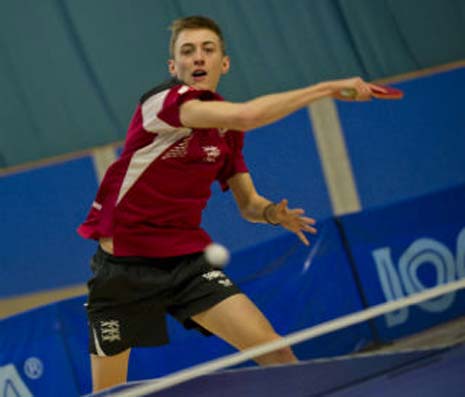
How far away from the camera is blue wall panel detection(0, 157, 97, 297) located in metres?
7.26

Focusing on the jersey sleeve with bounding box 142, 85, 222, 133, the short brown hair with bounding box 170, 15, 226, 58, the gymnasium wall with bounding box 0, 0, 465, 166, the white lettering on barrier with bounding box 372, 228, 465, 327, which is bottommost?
the white lettering on barrier with bounding box 372, 228, 465, 327

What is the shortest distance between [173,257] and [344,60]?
199 inches

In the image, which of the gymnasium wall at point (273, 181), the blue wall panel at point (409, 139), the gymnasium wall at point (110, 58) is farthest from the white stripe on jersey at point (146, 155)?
the gymnasium wall at point (110, 58)

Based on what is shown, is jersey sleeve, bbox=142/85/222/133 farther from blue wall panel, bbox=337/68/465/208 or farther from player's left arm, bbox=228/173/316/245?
blue wall panel, bbox=337/68/465/208

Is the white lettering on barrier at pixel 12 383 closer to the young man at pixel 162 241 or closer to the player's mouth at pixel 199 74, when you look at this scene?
the young man at pixel 162 241

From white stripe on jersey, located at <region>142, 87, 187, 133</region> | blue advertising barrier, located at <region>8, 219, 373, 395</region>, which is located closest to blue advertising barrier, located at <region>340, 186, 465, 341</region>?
blue advertising barrier, located at <region>8, 219, 373, 395</region>

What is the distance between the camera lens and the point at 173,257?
3.22 m

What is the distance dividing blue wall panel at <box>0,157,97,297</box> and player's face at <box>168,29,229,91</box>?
4.05 meters

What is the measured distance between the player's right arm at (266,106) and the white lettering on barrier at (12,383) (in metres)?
2.05

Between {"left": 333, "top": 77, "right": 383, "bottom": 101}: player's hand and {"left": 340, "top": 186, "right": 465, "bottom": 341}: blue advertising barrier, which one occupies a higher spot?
{"left": 333, "top": 77, "right": 383, "bottom": 101}: player's hand

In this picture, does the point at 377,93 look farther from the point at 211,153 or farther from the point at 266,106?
the point at 211,153

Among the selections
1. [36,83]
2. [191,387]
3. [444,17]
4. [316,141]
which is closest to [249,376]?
[191,387]

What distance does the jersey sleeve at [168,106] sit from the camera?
2.89 m

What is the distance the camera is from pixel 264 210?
11.3 feet
